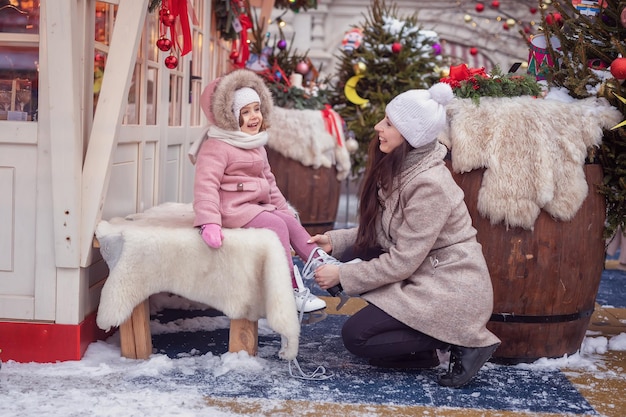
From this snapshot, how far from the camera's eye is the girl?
3748 millimetres

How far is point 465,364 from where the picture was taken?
3.45m

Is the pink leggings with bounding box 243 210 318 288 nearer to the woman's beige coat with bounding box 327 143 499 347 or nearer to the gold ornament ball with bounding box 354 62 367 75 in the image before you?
the woman's beige coat with bounding box 327 143 499 347

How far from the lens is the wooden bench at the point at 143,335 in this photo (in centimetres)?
367

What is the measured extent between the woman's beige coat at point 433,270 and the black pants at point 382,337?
6cm

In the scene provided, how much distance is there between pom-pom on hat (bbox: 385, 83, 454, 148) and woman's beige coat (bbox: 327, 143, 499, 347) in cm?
11

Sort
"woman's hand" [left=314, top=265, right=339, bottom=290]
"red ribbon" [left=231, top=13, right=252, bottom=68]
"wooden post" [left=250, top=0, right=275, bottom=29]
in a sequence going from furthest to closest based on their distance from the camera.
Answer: "wooden post" [left=250, top=0, right=275, bottom=29], "red ribbon" [left=231, top=13, right=252, bottom=68], "woman's hand" [left=314, top=265, right=339, bottom=290]

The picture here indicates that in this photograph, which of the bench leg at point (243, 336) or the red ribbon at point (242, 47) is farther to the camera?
the red ribbon at point (242, 47)

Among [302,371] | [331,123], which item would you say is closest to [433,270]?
[302,371]

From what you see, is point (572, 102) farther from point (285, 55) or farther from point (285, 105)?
point (285, 55)

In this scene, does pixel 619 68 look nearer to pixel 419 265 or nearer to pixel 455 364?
pixel 419 265

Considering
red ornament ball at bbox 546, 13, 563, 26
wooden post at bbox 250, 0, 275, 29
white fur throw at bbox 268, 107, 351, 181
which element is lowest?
white fur throw at bbox 268, 107, 351, 181

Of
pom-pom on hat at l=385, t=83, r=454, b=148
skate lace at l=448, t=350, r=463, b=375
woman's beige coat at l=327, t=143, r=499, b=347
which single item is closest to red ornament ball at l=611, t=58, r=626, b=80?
pom-pom on hat at l=385, t=83, r=454, b=148

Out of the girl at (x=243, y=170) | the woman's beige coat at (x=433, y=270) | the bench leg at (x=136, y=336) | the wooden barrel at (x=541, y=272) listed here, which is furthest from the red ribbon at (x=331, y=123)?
the bench leg at (x=136, y=336)

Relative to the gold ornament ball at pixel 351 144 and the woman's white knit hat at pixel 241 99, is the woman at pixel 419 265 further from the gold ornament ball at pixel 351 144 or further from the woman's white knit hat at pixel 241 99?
the gold ornament ball at pixel 351 144
